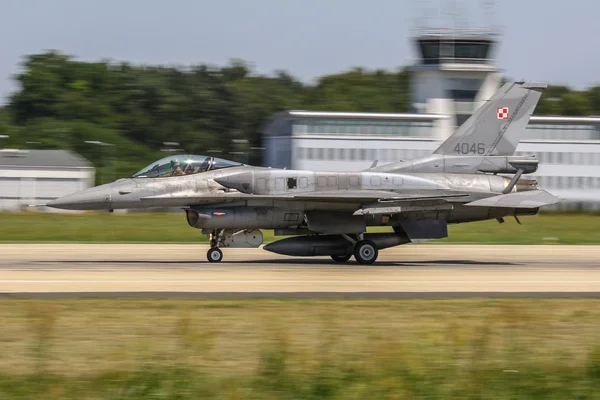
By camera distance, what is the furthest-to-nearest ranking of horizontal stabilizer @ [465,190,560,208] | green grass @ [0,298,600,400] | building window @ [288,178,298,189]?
horizontal stabilizer @ [465,190,560,208] → building window @ [288,178,298,189] → green grass @ [0,298,600,400]

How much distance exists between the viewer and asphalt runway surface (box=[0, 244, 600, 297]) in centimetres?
1516

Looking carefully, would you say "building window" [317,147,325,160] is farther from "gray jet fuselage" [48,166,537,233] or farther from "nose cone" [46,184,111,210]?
"nose cone" [46,184,111,210]

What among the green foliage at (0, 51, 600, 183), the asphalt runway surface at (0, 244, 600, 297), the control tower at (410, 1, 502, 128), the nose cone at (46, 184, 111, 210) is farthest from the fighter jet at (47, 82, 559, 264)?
the green foliage at (0, 51, 600, 183)

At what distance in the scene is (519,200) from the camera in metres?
20.1

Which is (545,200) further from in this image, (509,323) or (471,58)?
(471,58)

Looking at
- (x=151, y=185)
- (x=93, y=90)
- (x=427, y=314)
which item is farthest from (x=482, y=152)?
(x=93, y=90)

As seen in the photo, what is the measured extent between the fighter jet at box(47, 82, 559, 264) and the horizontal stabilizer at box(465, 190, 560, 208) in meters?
0.02

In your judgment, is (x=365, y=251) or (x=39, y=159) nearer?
(x=365, y=251)

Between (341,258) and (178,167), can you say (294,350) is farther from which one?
(341,258)

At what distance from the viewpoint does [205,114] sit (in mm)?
85625

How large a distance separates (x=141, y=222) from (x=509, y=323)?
95.8 feet

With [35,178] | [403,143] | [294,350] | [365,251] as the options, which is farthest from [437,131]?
[294,350]

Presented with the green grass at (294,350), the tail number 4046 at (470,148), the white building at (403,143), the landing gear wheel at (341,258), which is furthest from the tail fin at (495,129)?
the white building at (403,143)

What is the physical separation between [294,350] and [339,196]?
34.5 feet
